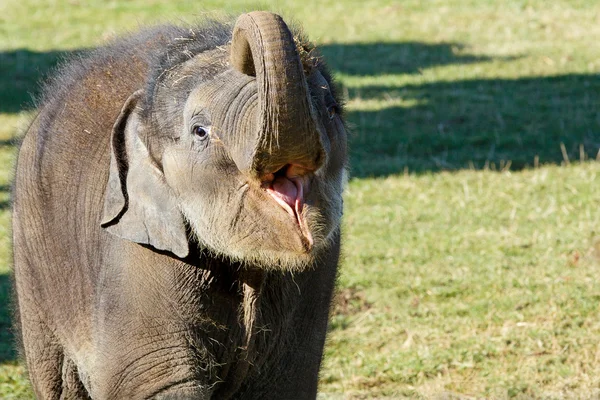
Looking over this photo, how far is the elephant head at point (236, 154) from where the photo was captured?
10.4 feet

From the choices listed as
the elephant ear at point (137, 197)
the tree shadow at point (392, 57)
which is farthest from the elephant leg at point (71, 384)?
the tree shadow at point (392, 57)

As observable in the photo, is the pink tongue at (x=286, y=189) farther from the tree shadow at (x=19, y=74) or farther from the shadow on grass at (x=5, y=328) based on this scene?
the tree shadow at (x=19, y=74)

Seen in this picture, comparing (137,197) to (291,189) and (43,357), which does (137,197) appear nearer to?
(291,189)

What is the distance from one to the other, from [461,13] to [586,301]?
9.25 m

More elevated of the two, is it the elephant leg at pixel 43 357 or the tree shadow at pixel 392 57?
the elephant leg at pixel 43 357

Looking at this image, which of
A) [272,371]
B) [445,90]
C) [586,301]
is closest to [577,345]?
[586,301]

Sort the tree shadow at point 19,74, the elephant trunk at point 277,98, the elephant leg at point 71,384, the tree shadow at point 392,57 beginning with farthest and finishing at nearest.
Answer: the tree shadow at point 392,57
the tree shadow at point 19,74
the elephant leg at point 71,384
the elephant trunk at point 277,98

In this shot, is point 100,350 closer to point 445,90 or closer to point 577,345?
point 577,345

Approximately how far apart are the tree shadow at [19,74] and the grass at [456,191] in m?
0.03

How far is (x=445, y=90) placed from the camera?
1236 centimetres

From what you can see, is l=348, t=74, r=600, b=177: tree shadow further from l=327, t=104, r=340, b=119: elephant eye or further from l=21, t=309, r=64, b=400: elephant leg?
l=327, t=104, r=340, b=119: elephant eye

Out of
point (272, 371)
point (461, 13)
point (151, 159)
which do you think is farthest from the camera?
point (461, 13)

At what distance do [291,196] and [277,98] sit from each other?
14.0 inches

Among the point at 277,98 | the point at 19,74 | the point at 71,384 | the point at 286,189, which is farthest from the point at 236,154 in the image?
the point at 19,74
